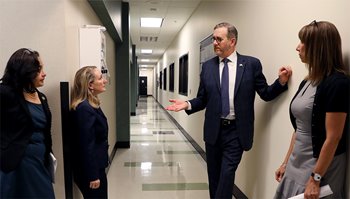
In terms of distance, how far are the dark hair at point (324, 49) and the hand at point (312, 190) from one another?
511 millimetres

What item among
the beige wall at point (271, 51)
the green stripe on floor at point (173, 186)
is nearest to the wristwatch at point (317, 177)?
the beige wall at point (271, 51)

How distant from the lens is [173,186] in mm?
3492

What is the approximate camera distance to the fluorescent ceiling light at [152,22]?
695 cm

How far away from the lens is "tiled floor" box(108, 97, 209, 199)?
130 inches

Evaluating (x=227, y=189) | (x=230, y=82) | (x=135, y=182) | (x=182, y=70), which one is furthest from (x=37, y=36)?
(x=182, y=70)

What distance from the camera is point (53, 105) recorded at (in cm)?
199

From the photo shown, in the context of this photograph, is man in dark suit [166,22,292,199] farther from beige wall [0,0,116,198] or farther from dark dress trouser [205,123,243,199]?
beige wall [0,0,116,198]

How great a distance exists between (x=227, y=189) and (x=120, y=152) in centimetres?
327

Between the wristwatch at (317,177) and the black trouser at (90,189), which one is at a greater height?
the wristwatch at (317,177)

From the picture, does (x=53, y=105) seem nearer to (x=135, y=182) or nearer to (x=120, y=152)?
(x=135, y=182)

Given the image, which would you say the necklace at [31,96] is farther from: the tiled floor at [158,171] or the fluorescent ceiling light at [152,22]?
the fluorescent ceiling light at [152,22]

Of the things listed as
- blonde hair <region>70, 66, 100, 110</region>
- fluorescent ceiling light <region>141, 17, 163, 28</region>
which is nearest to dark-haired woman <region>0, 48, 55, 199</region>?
blonde hair <region>70, 66, 100, 110</region>

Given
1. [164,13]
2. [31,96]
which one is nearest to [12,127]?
[31,96]

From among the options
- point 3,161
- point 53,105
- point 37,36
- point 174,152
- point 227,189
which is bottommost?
point 174,152
